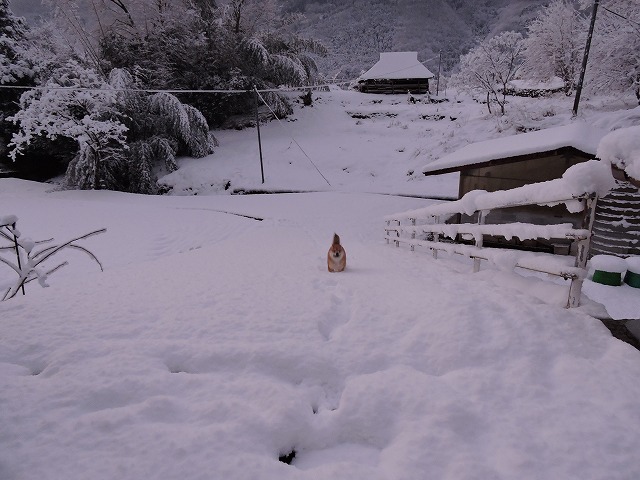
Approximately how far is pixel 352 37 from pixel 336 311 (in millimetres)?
61325

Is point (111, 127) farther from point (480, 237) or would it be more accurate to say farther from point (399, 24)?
point (399, 24)

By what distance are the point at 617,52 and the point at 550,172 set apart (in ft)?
37.4

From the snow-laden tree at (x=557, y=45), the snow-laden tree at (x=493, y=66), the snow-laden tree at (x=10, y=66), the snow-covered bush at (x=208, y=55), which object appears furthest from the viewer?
the snow-covered bush at (x=208, y=55)

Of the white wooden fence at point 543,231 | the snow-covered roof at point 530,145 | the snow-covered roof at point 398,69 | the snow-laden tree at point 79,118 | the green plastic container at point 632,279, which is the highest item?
the snow-covered roof at point 398,69

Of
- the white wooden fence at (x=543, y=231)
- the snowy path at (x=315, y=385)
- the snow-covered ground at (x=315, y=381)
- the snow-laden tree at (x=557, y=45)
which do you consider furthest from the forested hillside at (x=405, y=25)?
the snowy path at (x=315, y=385)

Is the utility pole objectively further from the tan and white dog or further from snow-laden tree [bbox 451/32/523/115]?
the tan and white dog

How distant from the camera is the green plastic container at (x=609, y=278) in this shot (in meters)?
5.76

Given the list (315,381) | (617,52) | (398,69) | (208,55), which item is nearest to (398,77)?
(398,69)

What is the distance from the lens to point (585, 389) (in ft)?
5.27

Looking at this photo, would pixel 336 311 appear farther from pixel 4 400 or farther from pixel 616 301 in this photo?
pixel 616 301

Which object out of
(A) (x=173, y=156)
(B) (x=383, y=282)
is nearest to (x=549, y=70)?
(A) (x=173, y=156)

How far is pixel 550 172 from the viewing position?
9148 mm

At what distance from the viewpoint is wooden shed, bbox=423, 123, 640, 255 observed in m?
7.49

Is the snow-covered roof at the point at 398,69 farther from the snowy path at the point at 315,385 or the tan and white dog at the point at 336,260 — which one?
the snowy path at the point at 315,385
